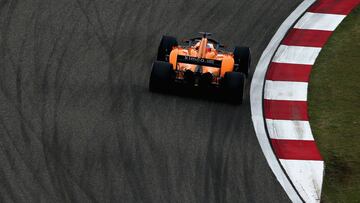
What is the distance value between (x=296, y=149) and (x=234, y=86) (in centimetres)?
178

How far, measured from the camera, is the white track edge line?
13.6 metres

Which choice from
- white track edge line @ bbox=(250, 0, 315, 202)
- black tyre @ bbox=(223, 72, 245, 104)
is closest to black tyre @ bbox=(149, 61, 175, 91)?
black tyre @ bbox=(223, 72, 245, 104)

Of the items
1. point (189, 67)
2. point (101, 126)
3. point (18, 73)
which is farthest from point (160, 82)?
point (18, 73)

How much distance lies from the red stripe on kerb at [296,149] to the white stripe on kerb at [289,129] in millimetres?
141

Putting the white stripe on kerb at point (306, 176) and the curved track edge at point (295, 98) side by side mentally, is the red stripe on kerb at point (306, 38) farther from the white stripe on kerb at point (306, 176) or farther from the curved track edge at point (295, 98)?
the white stripe on kerb at point (306, 176)

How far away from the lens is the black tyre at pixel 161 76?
15641mm

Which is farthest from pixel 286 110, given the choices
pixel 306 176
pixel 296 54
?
pixel 296 54

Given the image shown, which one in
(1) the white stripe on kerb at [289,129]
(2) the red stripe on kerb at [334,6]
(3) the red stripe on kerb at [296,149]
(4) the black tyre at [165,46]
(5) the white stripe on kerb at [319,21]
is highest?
(2) the red stripe on kerb at [334,6]

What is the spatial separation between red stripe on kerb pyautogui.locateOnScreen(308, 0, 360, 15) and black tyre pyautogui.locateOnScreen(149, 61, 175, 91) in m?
5.40

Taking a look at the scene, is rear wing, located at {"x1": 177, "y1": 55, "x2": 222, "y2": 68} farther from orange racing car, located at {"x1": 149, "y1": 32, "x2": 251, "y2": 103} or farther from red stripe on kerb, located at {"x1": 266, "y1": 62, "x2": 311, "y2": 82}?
red stripe on kerb, located at {"x1": 266, "y1": 62, "x2": 311, "y2": 82}

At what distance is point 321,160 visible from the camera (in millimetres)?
14141

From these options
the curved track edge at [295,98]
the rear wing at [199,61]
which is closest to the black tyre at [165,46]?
the rear wing at [199,61]

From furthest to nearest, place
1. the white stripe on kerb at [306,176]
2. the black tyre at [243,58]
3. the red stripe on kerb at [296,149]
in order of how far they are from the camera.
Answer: the black tyre at [243,58]
the red stripe on kerb at [296,149]
the white stripe on kerb at [306,176]

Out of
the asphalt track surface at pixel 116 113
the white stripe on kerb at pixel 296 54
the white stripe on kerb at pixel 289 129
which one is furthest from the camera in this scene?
the white stripe on kerb at pixel 296 54
